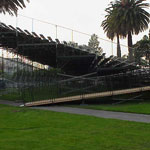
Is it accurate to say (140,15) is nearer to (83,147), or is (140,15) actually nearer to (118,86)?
(118,86)

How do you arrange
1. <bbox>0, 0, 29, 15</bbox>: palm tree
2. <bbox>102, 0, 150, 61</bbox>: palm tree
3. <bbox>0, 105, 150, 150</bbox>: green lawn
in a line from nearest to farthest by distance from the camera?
<bbox>0, 105, 150, 150</bbox>: green lawn
<bbox>0, 0, 29, 15</bbox>: palm tree
<bbox>102, 0, 150, 61</bbox>: palm tree

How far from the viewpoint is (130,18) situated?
111 feet

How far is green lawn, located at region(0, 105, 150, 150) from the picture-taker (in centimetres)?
625

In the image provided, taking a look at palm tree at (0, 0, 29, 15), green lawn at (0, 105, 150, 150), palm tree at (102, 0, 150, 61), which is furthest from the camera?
palm tree at (102, 0, 150, 61)

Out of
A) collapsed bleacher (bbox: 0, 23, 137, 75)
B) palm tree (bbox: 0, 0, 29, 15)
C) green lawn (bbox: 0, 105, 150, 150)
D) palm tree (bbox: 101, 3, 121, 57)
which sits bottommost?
green lawn (bbox: 0, 105, 150, 150)

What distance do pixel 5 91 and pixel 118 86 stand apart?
11584 mm

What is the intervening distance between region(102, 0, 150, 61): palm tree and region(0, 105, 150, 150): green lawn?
84.3 ft

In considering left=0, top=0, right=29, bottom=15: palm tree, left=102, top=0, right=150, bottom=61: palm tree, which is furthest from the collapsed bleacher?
left=102, top=0, right=150, bottom=61: palm tree

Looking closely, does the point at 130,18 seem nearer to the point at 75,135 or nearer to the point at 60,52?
the point at 60,52

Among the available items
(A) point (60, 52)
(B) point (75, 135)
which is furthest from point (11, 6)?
(B) point (75, 135)

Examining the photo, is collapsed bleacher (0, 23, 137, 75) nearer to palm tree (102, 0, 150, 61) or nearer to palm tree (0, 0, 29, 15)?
Answer: palm tree (0, 0, 29, 15)

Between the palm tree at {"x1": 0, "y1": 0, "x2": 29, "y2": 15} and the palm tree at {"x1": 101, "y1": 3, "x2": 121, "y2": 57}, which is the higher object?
the palm tree at {"x1": 101, "y1": 3, "x2": 121, "y2": 57}

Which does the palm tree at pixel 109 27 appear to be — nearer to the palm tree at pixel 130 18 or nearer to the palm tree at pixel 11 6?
the palm tree at pixel 130 18

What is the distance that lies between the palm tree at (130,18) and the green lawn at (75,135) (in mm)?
25703
